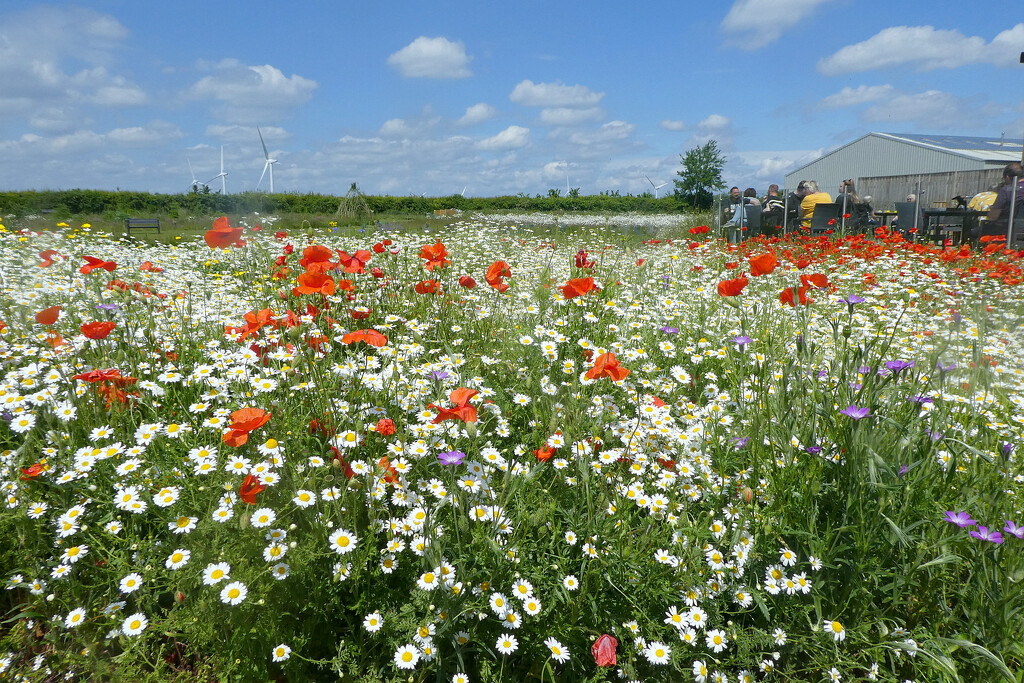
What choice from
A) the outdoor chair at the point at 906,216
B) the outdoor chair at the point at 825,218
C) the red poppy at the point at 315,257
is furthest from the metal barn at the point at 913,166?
the red poppy at the point at 315,257

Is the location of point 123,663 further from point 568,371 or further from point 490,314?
point 490,314

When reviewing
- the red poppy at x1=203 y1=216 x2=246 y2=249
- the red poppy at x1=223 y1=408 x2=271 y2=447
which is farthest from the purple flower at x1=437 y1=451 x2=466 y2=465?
the red poppy at x1=203 y1=216 x2=246 y2=249

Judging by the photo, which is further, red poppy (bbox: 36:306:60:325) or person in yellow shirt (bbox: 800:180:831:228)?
person in yellow shirt (bbox: 800:180:831:228)

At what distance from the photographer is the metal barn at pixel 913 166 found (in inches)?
885

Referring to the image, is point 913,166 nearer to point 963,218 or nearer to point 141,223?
point 963,218

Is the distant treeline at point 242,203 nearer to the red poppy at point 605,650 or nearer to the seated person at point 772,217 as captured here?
the red poppy at point 605,650

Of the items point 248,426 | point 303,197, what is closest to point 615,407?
point 248,426

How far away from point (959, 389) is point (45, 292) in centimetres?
502

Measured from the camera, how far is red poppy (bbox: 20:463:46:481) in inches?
67.9

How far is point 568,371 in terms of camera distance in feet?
8.39

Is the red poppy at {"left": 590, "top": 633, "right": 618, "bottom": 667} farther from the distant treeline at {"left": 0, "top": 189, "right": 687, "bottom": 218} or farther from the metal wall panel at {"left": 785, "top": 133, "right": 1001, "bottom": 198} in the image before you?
the metal wall panel at {"left": 785, "top": 133, "right": 1001, "bottom": 198}

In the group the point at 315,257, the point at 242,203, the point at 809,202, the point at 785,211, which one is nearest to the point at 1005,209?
the point at 809,202

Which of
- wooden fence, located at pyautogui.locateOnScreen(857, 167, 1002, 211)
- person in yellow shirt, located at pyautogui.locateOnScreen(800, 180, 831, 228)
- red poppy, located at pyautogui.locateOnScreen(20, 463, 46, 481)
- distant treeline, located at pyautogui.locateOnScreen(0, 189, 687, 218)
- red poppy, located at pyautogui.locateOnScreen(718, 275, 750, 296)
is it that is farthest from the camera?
wooden fence, located at pyautogui.locateOnScreen(857, 167, 1002, 211)

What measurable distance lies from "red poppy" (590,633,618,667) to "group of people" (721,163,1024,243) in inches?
387
